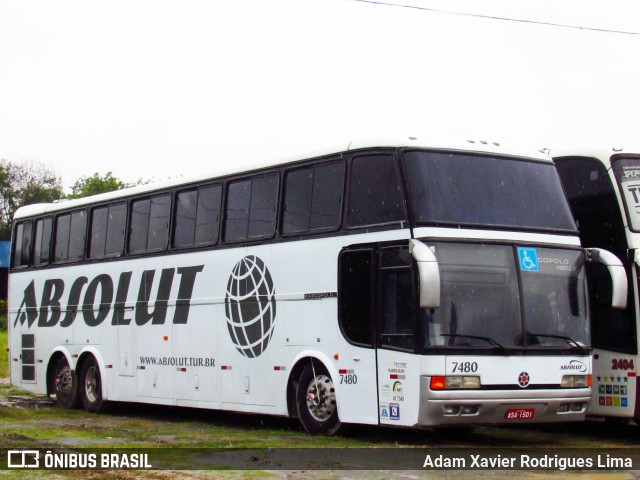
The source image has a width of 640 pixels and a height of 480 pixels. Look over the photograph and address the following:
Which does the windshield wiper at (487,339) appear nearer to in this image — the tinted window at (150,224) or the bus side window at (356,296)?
the bus side window at (356,296)

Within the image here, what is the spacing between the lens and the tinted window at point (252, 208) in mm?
15938

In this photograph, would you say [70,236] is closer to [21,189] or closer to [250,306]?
[250,306]

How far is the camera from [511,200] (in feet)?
46.1

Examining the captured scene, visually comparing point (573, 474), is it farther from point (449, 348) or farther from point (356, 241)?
point (356, 241)

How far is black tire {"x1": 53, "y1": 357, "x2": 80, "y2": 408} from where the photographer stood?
68.5 feet

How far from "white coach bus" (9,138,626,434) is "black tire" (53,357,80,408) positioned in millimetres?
2564

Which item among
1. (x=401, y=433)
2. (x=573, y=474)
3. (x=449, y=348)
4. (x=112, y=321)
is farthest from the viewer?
(x=112, y=321)

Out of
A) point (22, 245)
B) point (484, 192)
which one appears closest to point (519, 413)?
point (484, 192)

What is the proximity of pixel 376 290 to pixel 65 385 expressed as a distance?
9577mm

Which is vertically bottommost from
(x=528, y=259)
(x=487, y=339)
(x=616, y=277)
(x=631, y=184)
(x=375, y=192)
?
(x=487, y=339)

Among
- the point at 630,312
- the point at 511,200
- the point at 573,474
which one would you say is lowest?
the point at 573,474

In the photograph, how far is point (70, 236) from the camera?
2155 centimetres

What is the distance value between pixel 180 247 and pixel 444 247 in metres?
6.25

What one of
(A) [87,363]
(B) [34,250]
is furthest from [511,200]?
(B) [34,250]
